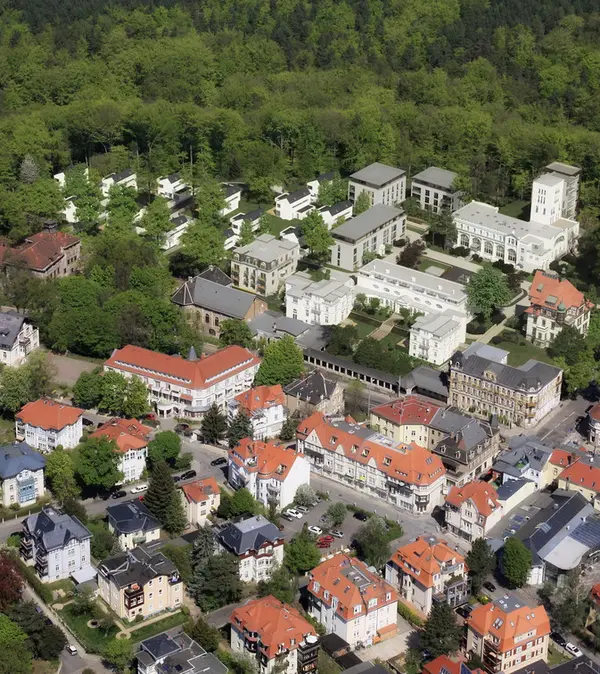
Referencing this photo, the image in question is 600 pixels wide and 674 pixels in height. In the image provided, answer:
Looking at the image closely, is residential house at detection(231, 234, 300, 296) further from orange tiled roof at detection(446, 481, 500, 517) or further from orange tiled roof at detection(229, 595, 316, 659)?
orange tiled roof at detection(229, 595, 316, 659)

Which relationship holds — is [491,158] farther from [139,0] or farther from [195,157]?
[139,0]

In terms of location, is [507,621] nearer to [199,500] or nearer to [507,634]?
[507,634]

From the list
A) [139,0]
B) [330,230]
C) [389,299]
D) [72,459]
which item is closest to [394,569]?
[72,459]

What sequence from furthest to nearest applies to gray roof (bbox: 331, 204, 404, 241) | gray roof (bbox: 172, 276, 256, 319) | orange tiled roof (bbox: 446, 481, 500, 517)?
gray roof (bbox: 331, 204, 404, 241), gray roof (bbox: 172, 276, 256, 319), orange tiled roof (bbox: 446, 481, 500, 517)

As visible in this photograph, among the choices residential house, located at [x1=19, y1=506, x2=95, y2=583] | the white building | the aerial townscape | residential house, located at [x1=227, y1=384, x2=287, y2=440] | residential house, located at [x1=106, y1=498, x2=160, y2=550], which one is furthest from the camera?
the white building

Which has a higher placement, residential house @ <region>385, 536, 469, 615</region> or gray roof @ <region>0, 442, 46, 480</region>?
gray roof @ <region>0, 442, 46, 480</region>

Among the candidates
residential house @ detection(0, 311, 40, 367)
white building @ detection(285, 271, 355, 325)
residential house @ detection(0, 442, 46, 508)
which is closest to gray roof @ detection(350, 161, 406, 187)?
white building @ detection(285, 271, 355, 325)

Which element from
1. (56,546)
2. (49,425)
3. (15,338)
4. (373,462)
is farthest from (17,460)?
(373,462)
